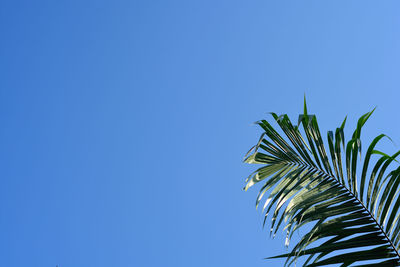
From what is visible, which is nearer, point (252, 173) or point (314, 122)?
point (314, 122)

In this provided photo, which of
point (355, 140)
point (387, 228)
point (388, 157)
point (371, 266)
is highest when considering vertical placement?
point (355, 140)

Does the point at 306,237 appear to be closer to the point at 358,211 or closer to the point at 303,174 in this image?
the point at 358,211

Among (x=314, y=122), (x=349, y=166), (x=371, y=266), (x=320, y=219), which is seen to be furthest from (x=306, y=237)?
(x=314, y=122)

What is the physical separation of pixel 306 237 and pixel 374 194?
1.41ft

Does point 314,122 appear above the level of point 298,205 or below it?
above

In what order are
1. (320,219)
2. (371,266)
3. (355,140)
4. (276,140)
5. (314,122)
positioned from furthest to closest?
(276,140) → (314,122) → (355,140) → (320,219) → (371,266)

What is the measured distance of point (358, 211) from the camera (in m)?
2.13

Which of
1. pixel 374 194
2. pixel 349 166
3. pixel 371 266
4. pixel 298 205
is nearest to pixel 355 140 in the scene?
pixel 349 166

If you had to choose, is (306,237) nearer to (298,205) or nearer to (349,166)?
Result: (298,205)

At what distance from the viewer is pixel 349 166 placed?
226 cm

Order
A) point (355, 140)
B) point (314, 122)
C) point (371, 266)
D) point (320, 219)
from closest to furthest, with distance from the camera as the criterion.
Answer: point (371, 266), point (320, 219), point (355, 140), point (314, 122)

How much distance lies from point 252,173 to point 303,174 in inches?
14.6

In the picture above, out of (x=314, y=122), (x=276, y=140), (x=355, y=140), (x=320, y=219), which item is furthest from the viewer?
(x=276, y=140)

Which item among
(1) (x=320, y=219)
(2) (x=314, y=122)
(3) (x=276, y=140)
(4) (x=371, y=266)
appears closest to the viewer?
(4) (x=371, y=266)
